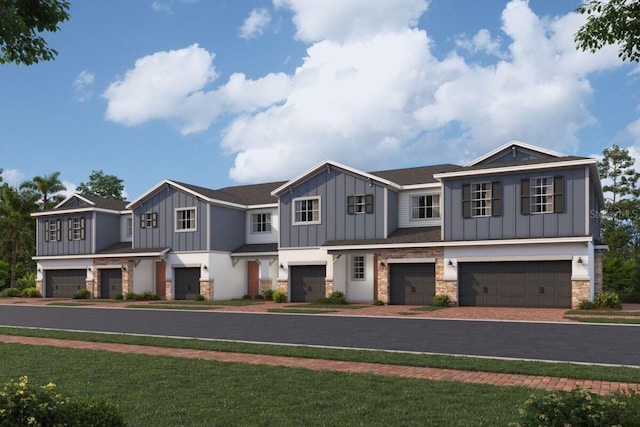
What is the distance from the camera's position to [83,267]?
1572 inches

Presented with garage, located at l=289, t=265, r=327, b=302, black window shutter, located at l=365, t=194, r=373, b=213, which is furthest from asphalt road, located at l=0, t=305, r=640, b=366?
black window shutter, located at l=365, t=194, r=373, b=213

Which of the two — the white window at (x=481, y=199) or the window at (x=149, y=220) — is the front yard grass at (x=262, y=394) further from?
the window at (x=149, y=220)

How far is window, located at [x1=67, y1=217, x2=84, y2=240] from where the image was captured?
132 ft

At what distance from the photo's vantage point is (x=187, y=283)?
117 ft

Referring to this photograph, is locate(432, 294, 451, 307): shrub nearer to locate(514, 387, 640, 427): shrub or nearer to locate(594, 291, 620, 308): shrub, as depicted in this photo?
locate(594, 291, 620, 308): shrub

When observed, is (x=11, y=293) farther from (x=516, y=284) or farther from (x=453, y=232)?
(x=516, y=284)

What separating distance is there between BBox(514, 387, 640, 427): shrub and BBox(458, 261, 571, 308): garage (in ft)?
70.1

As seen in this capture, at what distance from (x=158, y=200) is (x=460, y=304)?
2024cm

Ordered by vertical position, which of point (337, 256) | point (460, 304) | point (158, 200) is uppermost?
point (158, 200)

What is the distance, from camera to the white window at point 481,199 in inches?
1042

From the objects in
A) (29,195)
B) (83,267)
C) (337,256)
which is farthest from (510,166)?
(29,195)

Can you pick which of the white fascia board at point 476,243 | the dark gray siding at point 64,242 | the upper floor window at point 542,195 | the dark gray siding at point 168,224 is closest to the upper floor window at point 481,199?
the upper floor window at point 542,195

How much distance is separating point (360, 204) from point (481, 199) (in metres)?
6.68

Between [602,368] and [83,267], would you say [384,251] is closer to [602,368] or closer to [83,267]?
[602,368]
